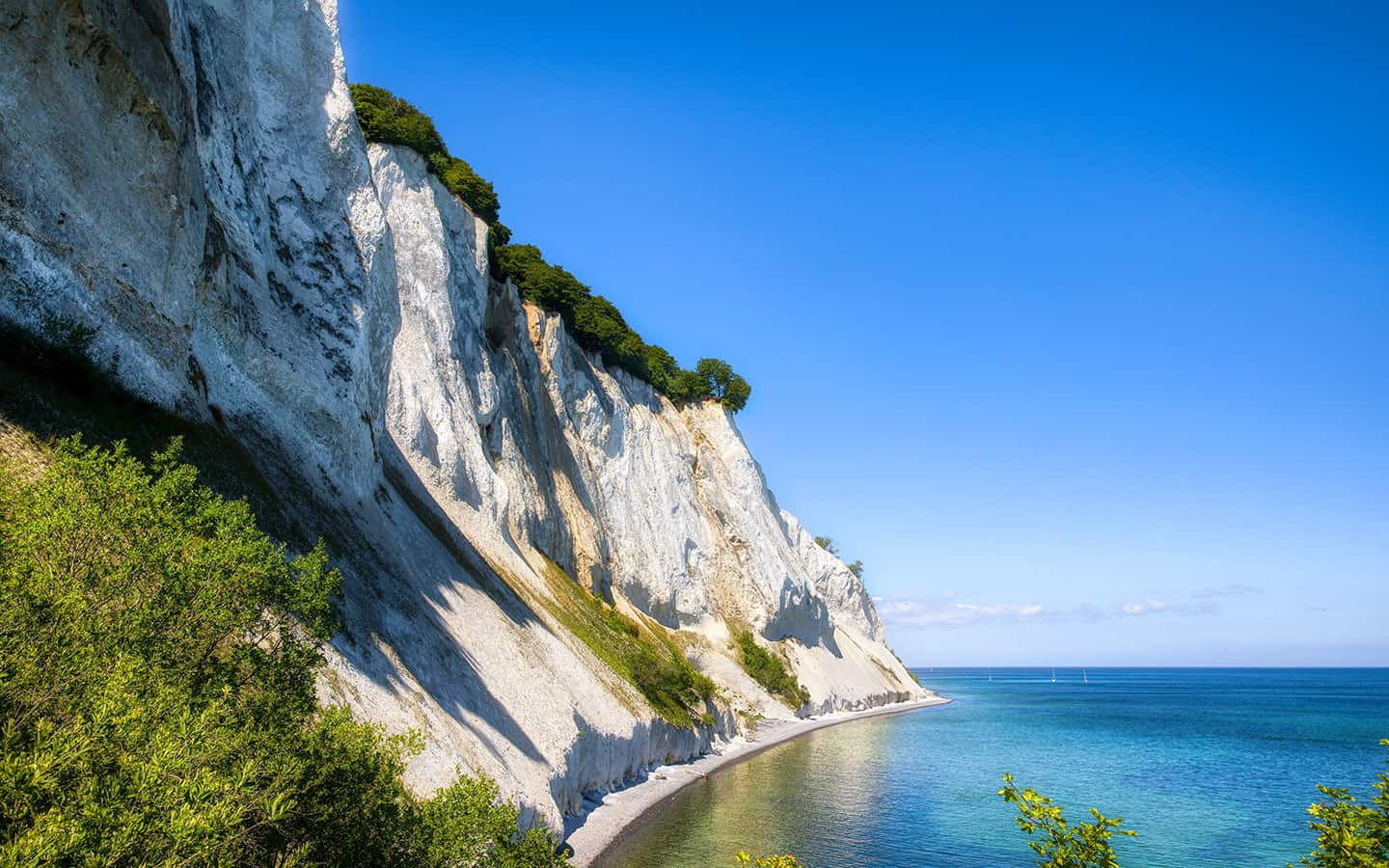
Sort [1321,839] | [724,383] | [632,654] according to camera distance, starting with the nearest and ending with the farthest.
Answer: [1321,839] < [632,654] < [724,383]

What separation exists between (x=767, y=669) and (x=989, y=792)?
24634 mm

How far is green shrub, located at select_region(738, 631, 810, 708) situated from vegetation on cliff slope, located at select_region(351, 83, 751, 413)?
2401 centimetres

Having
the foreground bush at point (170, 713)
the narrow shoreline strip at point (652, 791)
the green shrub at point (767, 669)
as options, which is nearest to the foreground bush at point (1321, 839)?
the foreground bush at point (170, 713)

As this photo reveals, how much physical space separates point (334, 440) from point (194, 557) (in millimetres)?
16346

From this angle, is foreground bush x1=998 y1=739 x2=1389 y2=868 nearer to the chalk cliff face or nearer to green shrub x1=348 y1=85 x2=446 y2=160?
the chalk cliff face

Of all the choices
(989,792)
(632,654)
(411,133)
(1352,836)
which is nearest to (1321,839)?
(1352,836)

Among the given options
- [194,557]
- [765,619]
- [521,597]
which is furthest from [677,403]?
[194,557]

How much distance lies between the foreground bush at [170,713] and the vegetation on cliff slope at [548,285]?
35.3 metres

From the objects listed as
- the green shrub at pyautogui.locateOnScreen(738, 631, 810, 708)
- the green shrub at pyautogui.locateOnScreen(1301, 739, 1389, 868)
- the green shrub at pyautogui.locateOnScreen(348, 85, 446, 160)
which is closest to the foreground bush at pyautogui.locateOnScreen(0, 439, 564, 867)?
the green shrub at pyautogui.locateOnScreen(1301, 739, 1389, 868)

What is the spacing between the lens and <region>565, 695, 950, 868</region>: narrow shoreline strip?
25.0 meters

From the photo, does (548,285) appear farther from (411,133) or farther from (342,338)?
(342,338)

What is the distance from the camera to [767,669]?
6331 centimetres

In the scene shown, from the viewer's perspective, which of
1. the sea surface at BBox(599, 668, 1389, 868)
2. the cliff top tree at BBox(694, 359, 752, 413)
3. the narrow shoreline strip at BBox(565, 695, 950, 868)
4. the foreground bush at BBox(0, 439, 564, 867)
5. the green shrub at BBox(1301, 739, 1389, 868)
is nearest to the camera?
the foreground bush at BBox(0, 439, 564, 867)

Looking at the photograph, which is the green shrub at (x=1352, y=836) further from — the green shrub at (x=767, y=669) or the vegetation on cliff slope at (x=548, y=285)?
the green shrub at (x=767, y=669)
